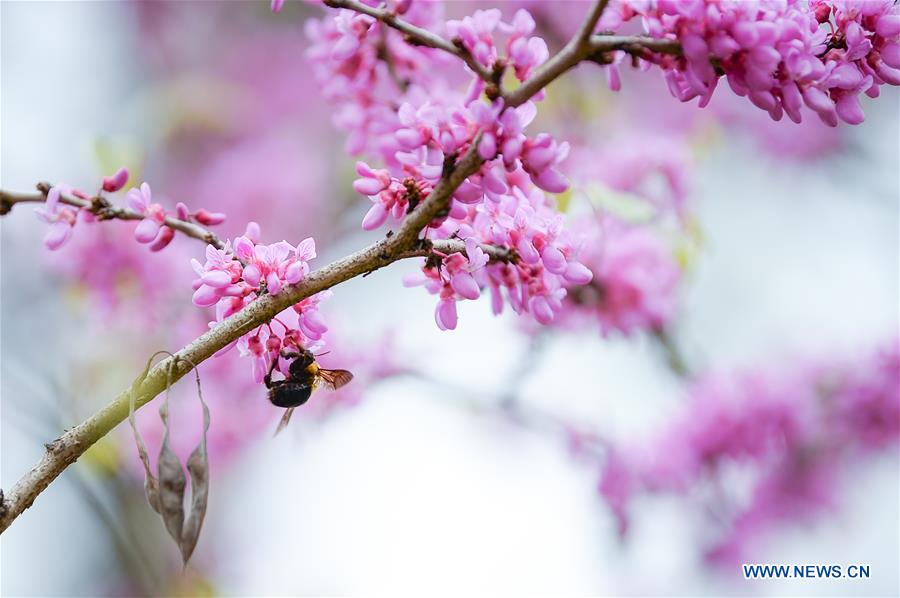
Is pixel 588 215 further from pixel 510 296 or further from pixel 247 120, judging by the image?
pixel 247 120

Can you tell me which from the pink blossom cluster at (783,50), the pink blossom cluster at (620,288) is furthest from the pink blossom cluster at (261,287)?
the pink blossom cluster at (620,288)

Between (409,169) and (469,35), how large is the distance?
0.19m

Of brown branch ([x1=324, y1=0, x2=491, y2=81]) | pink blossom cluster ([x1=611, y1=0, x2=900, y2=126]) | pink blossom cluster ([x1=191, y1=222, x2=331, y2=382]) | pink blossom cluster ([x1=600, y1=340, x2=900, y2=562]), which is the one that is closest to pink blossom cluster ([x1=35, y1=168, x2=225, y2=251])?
pink blossom cluster ([x1=191, y1=222, x2=331, y2=382])

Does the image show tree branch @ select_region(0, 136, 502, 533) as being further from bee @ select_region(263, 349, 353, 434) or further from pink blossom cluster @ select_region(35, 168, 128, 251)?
pink blossom cluster @ select_region(35, 168, 128, 251)

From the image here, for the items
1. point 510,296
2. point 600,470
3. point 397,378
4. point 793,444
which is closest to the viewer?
point 510,296

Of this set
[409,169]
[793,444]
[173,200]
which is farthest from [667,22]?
[173,200]

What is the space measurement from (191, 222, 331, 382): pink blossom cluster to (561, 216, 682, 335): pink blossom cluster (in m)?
1.29

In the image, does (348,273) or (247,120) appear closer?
(348,273)

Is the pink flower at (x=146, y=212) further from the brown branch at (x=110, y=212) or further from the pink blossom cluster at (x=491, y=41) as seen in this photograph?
the pink blossom cluster at (x=491, y=41)

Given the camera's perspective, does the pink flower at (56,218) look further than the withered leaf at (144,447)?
Yes

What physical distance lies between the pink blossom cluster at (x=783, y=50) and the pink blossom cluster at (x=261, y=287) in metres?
0.52

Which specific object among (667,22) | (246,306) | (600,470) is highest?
(667,22)

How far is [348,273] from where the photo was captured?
3.59 ft

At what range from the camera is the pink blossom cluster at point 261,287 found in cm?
114
